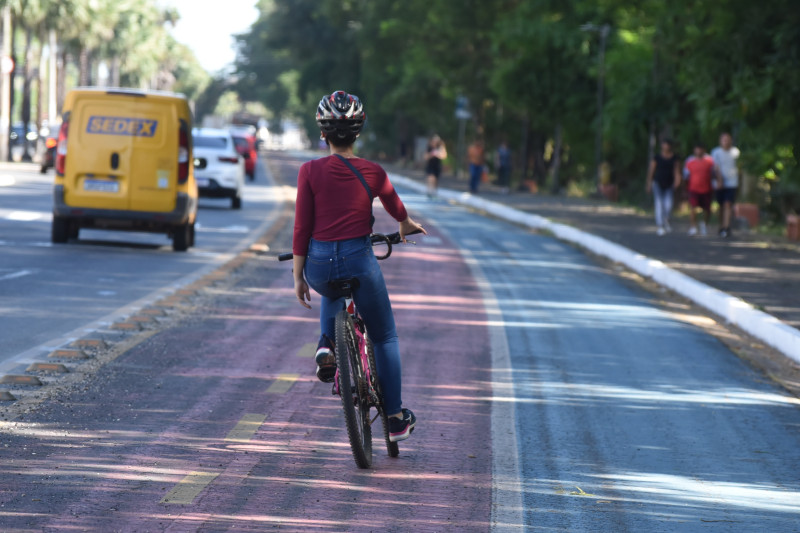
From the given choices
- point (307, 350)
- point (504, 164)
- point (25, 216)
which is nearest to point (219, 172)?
point (25, 216)

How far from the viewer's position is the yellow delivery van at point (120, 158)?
18.1 meters

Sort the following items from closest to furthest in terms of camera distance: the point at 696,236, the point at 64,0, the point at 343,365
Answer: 1. the point at 343,365
2. the point at 696,236
3. the point at 64,0

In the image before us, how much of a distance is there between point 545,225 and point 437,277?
40.9 feet

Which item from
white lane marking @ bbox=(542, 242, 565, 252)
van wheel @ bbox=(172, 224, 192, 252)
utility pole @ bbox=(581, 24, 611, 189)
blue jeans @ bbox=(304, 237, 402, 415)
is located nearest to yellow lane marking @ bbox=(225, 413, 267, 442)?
blue jeans @ bbox=(304, 237, 402, 415)

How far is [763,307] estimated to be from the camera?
1427cm

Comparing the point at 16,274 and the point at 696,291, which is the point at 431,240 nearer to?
the point at 696,291

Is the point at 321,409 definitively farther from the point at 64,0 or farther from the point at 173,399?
the point at 64,0

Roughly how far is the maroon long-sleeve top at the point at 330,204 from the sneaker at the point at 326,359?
1.52ft

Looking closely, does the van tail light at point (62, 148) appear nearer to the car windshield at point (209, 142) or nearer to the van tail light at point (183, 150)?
the van tail light at point (183, 150)

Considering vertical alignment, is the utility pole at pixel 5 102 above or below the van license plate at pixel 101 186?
above

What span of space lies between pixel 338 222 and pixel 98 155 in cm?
1220

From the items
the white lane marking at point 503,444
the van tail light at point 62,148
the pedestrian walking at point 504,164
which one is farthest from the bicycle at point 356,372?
the pedestrian walking at point 504,164

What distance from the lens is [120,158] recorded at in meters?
18.2

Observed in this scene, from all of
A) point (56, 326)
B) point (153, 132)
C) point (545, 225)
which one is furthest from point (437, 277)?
point (545, 225)
